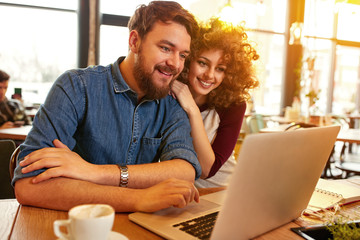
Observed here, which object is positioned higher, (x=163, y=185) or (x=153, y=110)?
(x=153, y=110)

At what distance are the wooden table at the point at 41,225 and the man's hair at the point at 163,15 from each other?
85 cm

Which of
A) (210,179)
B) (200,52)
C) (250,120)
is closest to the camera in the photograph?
(200,52)

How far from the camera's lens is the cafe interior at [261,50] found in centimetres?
459

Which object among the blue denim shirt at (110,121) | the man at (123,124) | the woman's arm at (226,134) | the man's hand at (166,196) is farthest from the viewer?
the woman's arm at (226,134)

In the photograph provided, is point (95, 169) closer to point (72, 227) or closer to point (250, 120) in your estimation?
point (72, 227)

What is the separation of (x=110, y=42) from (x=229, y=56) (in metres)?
4.71

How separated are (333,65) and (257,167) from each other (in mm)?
8198

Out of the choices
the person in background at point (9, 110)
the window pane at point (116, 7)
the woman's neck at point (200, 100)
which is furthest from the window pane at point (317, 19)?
the woman's neck at point (200, 100)

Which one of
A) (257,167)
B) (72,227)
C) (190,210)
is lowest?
(190,210)

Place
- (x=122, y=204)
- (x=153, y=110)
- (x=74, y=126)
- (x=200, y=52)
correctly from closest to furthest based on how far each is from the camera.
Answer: (x=122, y=204) → (x=74, y=126) → (x=153, y=110) → (x=200, y=52)

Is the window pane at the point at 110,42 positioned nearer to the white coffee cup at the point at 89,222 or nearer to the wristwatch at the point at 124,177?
the wristwatch at the point at 124,177

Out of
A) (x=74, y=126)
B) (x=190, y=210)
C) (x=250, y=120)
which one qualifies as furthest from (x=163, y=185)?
(x=250, y=120)

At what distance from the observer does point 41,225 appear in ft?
2.85

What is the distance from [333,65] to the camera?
26.0 ft
